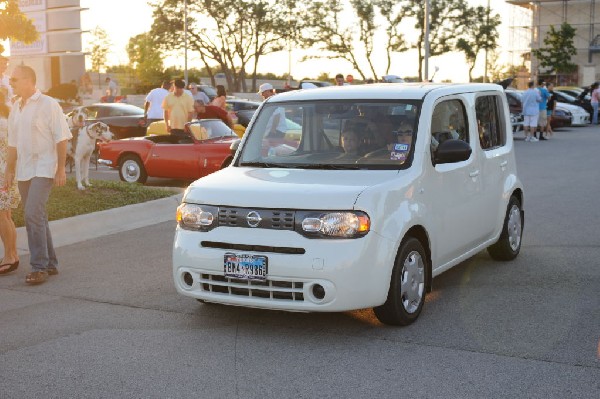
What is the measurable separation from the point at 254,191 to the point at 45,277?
293cm

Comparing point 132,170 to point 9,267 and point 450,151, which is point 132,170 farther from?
point 450,151

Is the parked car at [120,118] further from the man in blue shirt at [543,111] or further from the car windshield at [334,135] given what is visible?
the car windshield at [334,135]

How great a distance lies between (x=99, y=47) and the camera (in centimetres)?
9362

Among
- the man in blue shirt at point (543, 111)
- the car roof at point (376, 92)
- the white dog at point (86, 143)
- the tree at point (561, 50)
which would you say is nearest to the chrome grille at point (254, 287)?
the car roof at point (376, 92)

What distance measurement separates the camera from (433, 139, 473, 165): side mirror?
265 inches

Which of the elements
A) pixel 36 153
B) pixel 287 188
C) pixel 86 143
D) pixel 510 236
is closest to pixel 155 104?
pixel 86 143

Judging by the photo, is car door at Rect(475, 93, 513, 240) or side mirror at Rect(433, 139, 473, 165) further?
car door at Rect(475, 93, 513, 240)

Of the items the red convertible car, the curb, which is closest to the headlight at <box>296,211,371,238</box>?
the curb

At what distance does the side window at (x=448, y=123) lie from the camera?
705cm

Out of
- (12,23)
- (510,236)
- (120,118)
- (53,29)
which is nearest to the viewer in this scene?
(510,236)

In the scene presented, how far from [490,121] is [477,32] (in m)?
63.7

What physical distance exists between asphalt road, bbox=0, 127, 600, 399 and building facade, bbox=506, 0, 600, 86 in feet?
225

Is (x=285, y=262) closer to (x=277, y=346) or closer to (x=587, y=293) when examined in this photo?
(x=277, y=346)

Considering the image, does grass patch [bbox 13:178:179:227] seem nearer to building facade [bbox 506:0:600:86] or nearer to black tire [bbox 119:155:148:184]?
black tire [bbox 119:155:148:184]
